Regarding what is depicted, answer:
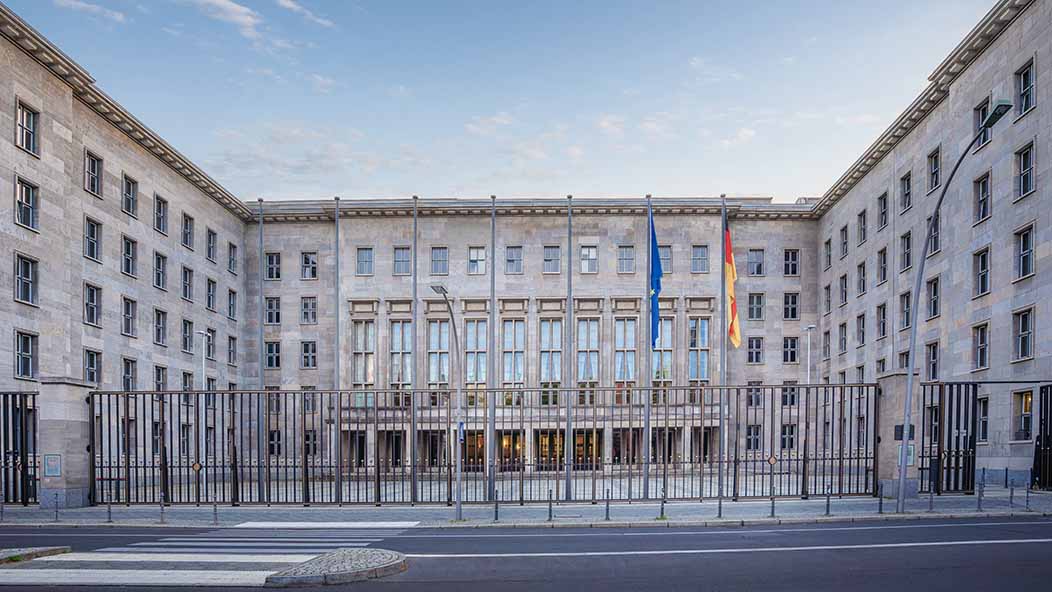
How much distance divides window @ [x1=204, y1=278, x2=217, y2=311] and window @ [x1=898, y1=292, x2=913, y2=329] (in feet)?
125

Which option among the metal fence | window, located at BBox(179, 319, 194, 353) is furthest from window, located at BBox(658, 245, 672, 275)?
window, located at BBox(179, 319, 194, 353)

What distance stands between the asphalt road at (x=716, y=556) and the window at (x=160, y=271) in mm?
23710

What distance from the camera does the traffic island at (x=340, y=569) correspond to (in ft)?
40.1

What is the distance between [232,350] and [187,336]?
246 inches

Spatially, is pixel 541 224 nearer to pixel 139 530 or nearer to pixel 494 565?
pixel 139 530

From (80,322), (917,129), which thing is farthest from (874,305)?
(80,322)

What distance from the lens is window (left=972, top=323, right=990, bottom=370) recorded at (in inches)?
1268

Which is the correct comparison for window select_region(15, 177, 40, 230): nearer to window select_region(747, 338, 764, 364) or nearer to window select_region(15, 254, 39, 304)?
window select_region(15, 254, 39, 304)

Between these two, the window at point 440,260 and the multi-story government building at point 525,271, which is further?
the window at point 440,260

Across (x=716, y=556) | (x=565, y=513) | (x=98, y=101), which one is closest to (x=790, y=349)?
(x=565, y=513)

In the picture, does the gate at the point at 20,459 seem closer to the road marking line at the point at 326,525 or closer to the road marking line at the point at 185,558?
the road marking line at the point at 326,525

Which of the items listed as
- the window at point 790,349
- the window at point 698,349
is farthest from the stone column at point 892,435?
the window at point 790,349

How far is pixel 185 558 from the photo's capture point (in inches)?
585

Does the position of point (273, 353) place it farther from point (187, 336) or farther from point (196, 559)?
point (196, 559)
